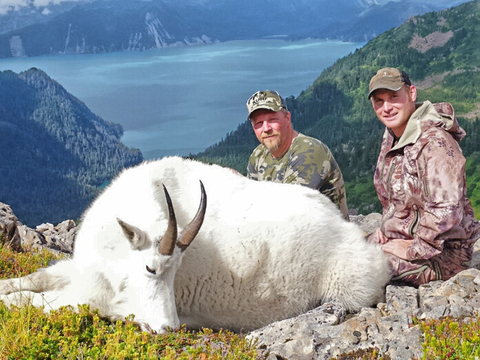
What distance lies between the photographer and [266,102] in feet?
21.0

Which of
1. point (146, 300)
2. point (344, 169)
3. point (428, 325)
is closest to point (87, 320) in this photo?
point (146, 300)

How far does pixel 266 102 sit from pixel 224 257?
103 inches

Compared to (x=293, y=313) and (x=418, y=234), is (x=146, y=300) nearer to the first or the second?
(x=293, y=313)

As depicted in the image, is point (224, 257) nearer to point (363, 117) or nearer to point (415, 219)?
point (415, 219)

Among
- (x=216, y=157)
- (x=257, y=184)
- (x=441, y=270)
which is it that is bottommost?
(x=216, y=157)

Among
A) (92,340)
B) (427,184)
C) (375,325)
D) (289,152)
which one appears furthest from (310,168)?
(92,340)

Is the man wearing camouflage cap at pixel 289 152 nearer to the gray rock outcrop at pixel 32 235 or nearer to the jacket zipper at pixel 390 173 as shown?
the jacket zipper at pixel 390 173

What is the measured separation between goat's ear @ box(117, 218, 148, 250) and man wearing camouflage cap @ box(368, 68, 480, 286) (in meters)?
2.91

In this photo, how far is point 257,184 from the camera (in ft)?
17.7

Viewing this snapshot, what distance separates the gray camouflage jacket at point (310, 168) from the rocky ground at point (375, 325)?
1863 mm

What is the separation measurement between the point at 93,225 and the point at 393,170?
11.6 feet

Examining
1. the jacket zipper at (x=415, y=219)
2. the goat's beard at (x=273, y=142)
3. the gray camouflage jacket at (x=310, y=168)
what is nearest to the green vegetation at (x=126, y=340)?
the jacket zipper at (x=415, y=219)

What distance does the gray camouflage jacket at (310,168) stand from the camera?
6266 millimetres

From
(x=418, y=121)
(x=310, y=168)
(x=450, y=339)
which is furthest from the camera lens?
(x=310, y=168)
